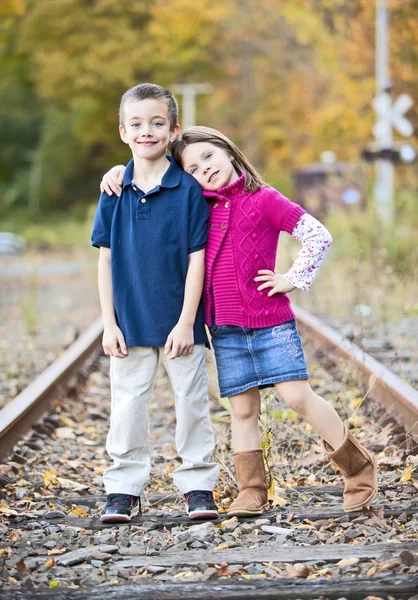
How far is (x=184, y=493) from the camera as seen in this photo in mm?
3426

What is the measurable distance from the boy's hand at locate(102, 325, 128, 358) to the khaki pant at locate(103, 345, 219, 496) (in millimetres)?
57

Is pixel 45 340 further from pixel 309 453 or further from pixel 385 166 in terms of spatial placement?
pixel 385 166

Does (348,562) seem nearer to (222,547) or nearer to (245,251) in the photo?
(222,547)

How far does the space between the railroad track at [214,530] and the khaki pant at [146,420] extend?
15 centimetres

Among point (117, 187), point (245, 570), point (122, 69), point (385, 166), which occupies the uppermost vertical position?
point (122, 69)

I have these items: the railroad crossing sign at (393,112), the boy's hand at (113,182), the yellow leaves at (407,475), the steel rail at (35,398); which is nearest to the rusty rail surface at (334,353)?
the steel rail at (35,398)

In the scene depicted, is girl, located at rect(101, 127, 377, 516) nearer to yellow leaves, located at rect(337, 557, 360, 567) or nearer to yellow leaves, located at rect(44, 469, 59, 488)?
yellow leaves, located at rect(337, 557, 360, 567)

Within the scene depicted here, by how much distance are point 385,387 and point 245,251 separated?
1765 mm

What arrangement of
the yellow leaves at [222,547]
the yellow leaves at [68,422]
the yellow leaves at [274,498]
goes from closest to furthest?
1. the yellow leaves at [222,547]
2. the yellow leaves at [274,498]
3. the yellow leaves at [68,422]

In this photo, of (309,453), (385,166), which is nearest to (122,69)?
(385,166)

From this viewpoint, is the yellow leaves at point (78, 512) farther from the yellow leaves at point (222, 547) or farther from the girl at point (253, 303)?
the yellow leaves at point (222, 547)

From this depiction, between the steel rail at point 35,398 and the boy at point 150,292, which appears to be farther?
the steel rail at point 35,398

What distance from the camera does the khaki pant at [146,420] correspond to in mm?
3412

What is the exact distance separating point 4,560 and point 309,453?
5.59 feet
